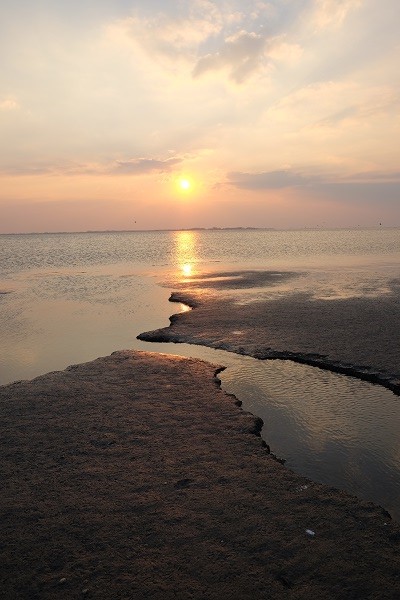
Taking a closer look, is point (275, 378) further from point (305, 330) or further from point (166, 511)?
point (166, 511)

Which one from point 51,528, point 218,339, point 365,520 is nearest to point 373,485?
point 365,520

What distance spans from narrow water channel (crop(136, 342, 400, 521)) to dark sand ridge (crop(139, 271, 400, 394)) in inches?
29.6

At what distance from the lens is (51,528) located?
6.14 meters

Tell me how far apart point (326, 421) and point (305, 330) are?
8.16m

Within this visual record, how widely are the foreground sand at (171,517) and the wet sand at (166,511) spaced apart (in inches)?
0.8

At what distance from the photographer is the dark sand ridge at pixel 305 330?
45.4ft

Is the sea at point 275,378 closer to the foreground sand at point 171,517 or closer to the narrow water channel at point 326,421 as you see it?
the narrow water channel at point 326,421

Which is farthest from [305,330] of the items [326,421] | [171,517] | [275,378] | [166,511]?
[171,517]

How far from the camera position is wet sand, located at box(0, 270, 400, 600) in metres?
5.16

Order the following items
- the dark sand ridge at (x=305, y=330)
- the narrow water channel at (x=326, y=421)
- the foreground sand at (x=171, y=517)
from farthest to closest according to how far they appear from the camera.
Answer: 1. the dark sand ridge at (x=305, y=330)
2. the narrow water channel at (x=326, y=421)
3. the foreground sand at (x=171, y=517)

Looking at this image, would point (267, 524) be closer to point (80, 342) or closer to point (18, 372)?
point (18, 372)

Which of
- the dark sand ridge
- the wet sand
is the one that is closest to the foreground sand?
the wet sand

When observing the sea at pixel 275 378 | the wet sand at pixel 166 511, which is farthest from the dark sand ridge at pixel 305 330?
the wet sand at pixel 166 511

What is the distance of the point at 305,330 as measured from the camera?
59.0ft
